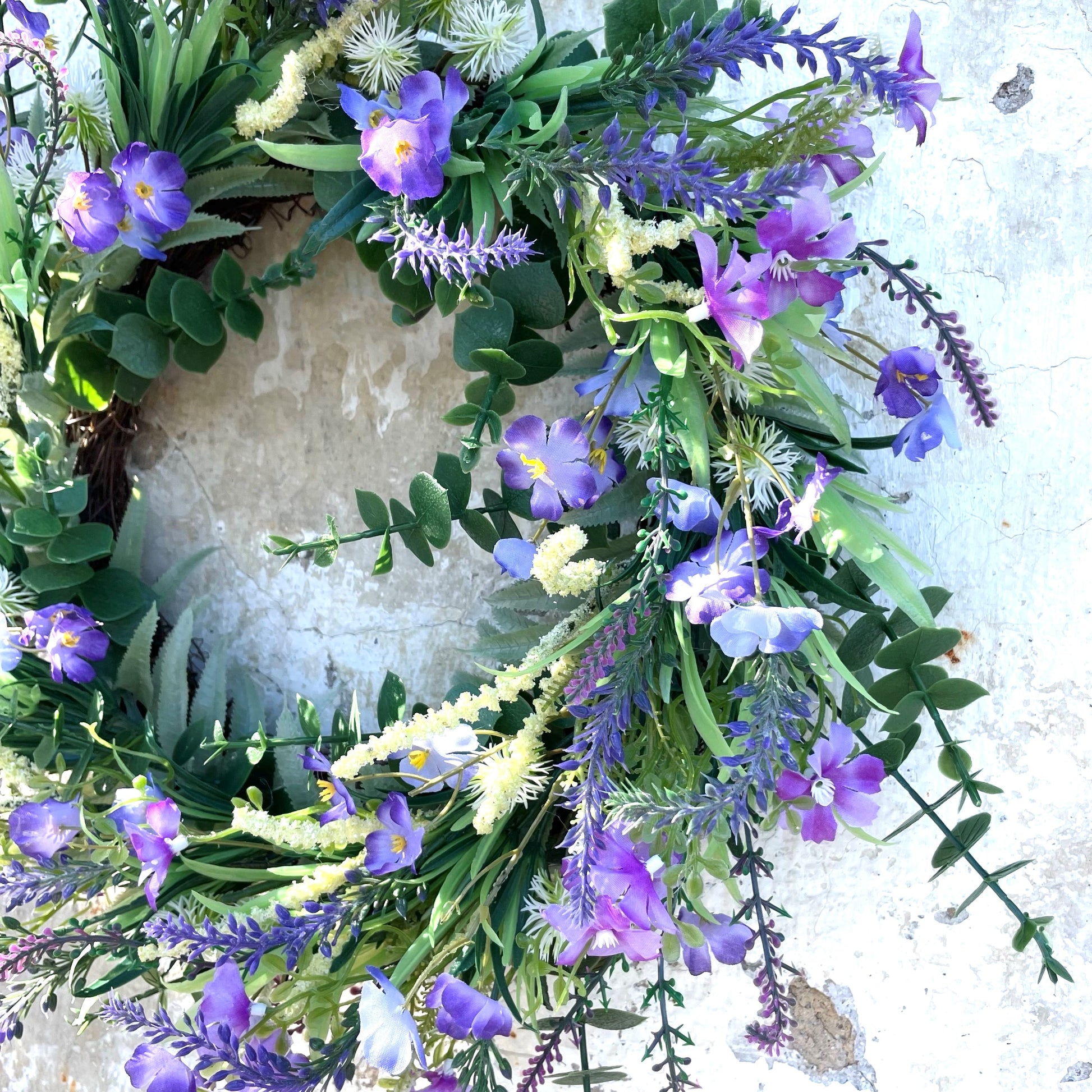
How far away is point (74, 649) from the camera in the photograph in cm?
103

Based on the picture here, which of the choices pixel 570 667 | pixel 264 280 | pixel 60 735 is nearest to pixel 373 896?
pixel 570 667

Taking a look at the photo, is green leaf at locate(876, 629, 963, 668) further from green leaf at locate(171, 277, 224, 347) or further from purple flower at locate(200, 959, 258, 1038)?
green leaf at locate(171, 277, 224, 347)

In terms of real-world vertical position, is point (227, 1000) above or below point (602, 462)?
below

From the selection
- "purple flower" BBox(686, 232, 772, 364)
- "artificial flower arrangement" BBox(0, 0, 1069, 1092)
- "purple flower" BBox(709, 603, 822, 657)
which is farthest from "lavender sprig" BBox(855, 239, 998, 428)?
"purple flower" BBox(709, 603, 822, 657)

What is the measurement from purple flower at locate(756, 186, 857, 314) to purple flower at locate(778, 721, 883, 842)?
35 centimetres

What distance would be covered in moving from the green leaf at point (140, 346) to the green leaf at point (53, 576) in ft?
0.74

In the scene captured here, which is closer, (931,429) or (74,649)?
(931,429)

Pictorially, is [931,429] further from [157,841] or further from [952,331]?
[157,841]

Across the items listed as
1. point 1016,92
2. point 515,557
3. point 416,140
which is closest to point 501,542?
point 515,557

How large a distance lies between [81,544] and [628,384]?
2.07ft

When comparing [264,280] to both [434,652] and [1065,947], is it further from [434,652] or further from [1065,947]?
[1065,947]

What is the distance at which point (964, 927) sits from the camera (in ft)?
3.35

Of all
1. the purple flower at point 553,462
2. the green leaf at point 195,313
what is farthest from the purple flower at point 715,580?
the green leaf at point 195,313

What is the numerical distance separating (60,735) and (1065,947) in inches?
41.5
